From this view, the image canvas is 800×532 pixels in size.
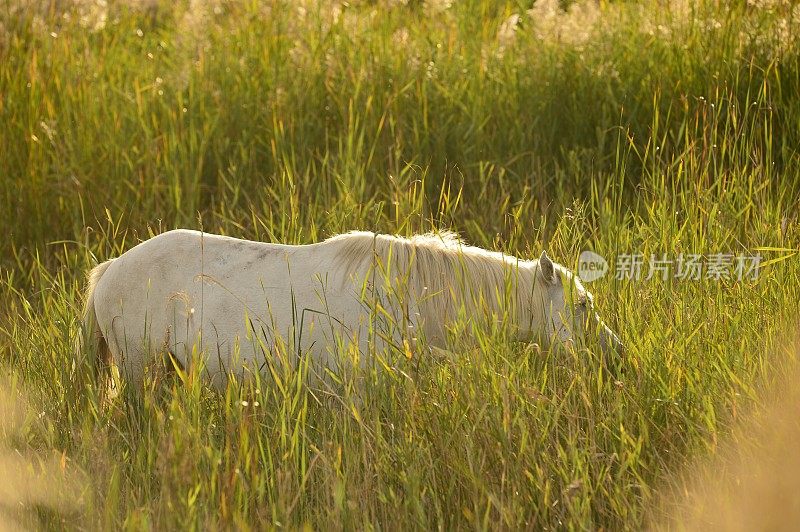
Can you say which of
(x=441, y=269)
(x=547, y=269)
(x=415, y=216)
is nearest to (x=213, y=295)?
(x=441, y=269)

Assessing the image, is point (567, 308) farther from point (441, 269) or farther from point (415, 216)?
point (415, 216)

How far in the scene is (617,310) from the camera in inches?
144

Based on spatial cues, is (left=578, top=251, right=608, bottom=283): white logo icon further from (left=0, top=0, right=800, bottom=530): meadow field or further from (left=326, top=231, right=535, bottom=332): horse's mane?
(left=326, top=231, right=535, bottom=332): horse's mane

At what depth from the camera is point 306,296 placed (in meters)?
3.72

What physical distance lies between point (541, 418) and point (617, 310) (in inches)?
31.7

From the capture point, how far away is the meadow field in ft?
9.19

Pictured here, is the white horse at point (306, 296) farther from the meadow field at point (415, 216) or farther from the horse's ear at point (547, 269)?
the meadow field at point (415, 216)

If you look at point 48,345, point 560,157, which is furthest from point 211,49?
point 48,345

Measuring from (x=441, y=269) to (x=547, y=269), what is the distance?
0.39 metres

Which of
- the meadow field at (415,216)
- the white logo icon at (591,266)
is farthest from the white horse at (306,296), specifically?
the white logo icon at (591,266)

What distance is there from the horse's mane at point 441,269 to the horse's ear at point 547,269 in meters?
0.07

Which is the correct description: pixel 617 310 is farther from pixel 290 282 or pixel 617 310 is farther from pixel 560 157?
pixel 560 157

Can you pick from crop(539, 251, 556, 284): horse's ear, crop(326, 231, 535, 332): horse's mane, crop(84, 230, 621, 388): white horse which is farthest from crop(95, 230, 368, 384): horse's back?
crop(539, 251, 556, 284): horse's ear

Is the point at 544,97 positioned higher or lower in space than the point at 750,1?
lower
